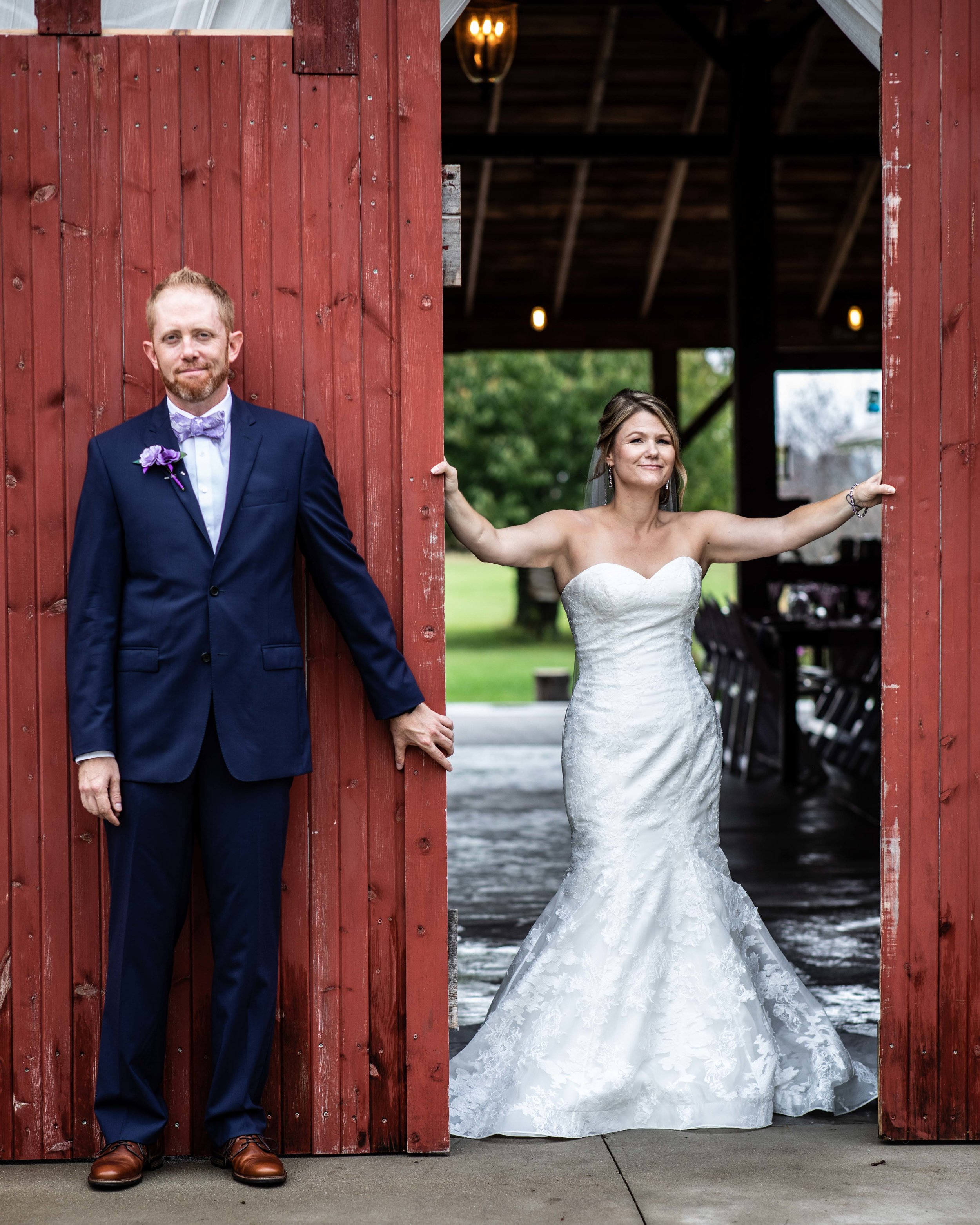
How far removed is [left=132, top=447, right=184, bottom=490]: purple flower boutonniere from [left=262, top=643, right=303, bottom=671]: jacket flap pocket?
0.41 metres

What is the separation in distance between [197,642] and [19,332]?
88 cm

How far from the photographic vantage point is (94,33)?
325cm

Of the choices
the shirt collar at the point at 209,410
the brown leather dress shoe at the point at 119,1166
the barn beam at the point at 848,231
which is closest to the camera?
the brown leather dress shoe at the point at 119,1166

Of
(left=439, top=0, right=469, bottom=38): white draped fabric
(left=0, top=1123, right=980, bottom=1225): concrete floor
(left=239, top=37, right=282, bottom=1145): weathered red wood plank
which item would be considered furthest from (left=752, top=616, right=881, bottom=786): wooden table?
(left=239, top=37, right=282, bottom=1145): weathered red wood plank

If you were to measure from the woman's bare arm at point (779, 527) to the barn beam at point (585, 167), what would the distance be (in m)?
8.47

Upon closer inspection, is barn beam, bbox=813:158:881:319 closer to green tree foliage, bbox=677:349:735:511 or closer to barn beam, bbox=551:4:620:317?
barn beam, bbox=551:4:620:317

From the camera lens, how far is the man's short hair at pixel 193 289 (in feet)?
10.1

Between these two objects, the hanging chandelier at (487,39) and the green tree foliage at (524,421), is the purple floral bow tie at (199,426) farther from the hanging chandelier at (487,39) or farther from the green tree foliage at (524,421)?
the green tree foliage at (524,421)

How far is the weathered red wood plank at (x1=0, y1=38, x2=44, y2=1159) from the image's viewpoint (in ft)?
10.6

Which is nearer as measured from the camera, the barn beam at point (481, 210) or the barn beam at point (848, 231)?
the barn beam at point (481, 210)

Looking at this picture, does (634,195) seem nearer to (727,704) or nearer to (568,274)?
(568,274)

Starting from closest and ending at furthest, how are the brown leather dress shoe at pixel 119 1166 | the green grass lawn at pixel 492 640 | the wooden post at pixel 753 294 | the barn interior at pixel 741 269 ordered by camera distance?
the brown leather dress shoe at pixel 119 1166 < the barn interior at pixel 741 269 < the wooden post at pixel 753 294 < the green grass lawn at pixel 492 640

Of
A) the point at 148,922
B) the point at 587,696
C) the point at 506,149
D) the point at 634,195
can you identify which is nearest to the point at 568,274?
the point at 634,195

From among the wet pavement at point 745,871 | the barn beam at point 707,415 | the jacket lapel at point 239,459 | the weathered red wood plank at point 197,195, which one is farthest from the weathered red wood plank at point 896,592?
the barn beam at point 707,415
